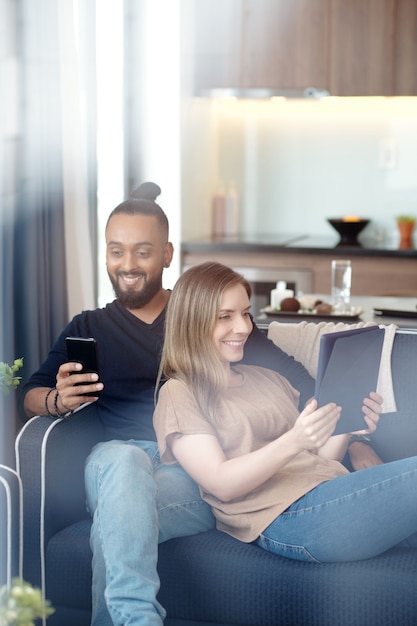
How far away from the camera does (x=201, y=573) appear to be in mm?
2072

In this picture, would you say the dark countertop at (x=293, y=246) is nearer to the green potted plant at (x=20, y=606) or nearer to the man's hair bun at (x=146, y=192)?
the man's hair bun at (x=146, y=192)

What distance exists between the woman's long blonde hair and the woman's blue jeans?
0.30 meters

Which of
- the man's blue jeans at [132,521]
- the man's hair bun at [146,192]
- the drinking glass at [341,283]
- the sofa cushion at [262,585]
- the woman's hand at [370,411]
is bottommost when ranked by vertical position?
the sofa cushion at [262,585]

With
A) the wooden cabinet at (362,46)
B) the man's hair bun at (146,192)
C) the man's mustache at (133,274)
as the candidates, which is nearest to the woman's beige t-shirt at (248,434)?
the man's mustache at (133,274)

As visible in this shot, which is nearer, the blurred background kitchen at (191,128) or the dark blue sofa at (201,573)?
the dark blue sofa at (201,573)

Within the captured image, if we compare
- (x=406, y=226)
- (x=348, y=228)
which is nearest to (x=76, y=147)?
(x=348, y=228)

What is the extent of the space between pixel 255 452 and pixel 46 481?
1.63ft

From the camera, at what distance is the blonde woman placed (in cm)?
199

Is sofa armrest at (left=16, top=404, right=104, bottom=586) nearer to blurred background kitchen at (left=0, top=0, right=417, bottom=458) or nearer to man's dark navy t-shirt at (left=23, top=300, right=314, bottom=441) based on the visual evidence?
man's dark navy t-shirt at (left=23, top=300, right=314, bottom=441)

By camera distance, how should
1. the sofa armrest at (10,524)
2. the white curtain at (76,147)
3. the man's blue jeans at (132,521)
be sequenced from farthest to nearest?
the white curtain at (76,147) → the sofa armrest at (10,524) → the man's blue jeans at (132,521)

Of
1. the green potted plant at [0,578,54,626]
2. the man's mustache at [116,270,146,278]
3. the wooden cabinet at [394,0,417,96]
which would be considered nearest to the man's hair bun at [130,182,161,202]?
the man's mustache at [116,270,146,278]

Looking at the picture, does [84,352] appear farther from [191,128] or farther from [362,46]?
[362,46]

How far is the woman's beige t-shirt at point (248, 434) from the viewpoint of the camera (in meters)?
2.07

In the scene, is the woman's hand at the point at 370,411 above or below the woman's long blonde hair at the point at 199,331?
below
